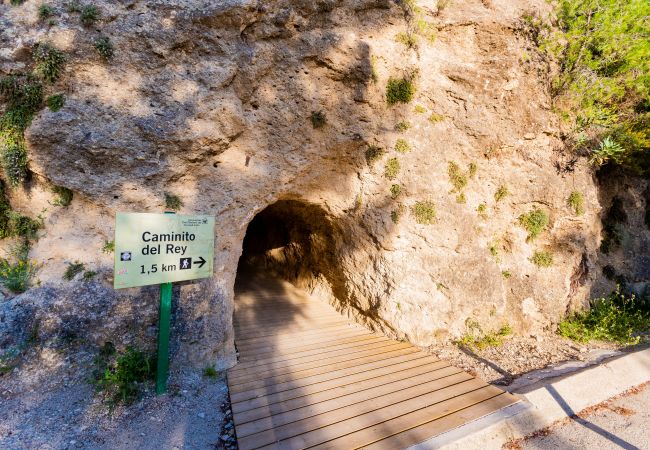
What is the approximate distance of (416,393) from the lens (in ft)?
16.4

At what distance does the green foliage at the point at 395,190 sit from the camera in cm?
696

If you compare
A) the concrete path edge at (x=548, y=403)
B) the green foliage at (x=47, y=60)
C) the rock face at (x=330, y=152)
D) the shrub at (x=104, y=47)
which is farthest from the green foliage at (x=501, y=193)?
the green foliage at (x=47, y=60)

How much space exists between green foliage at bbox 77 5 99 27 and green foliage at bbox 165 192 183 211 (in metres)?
2.90

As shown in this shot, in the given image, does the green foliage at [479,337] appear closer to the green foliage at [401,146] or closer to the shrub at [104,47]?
the green foliage at [401,146]

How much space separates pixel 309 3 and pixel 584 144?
797 centimetres

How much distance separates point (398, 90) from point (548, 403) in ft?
20.8

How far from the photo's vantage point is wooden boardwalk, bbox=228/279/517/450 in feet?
13.3

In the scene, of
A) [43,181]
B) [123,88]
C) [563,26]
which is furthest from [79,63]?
[563,26]

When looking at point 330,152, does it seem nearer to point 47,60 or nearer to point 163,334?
point 163,334

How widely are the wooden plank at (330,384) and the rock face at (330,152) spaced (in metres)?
0.93

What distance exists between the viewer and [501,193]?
7703 millimetres

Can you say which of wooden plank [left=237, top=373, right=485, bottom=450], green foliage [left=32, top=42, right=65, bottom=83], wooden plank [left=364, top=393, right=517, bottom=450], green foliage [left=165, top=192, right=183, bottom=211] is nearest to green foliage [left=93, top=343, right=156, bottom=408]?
wooden plank [left=237, top=373, right=485, bottom=450]

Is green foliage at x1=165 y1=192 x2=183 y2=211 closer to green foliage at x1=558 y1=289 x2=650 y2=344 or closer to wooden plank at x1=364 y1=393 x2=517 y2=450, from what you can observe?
wooden plank at x1=364 y1=393 x2=517 y2=450

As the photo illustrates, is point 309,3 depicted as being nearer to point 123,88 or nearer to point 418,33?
point 418,33
